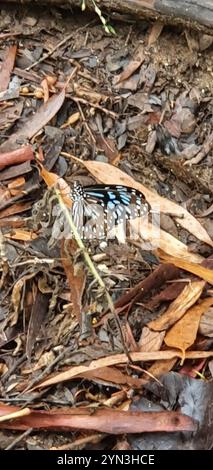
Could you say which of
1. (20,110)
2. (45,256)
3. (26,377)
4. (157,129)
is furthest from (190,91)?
(26,377)

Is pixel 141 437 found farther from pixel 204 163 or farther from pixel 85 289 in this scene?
pixel 204 163

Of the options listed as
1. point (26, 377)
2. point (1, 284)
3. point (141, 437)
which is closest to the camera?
point (141, 437)

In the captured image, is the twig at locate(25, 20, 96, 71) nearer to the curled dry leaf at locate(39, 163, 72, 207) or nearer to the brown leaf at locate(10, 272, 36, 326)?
the curled dry leaf at locate(39, 163, 72, 207)

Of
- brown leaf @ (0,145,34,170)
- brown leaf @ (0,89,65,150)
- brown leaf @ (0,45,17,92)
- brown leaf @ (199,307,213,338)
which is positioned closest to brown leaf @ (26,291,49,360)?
brown leaf @ (199,307,213,338)

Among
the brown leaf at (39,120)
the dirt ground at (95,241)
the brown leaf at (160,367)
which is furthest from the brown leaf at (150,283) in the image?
the brown leaf at (39,120)

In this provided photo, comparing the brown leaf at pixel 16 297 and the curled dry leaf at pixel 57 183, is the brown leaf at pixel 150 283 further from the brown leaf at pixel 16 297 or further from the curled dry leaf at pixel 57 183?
the curled dry leaf at pixel 57 183

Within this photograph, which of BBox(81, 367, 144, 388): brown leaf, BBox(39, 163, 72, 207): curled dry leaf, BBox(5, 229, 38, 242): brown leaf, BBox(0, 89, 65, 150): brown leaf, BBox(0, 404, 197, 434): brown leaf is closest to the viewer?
BBox(0, 404, 197, 434): brown leaf

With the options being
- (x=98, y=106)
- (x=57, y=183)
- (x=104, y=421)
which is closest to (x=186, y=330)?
(x=104, y=421)
